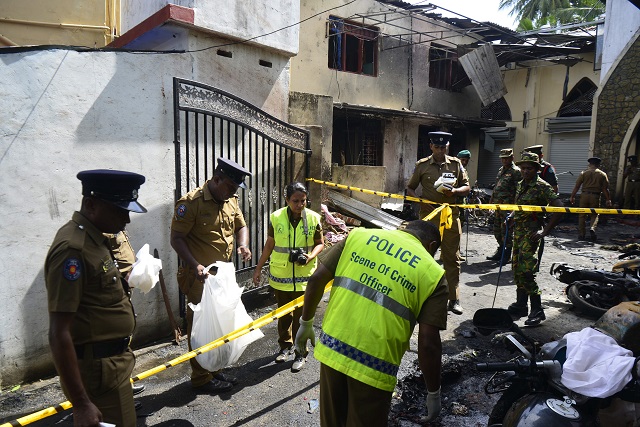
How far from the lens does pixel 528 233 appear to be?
5168mm

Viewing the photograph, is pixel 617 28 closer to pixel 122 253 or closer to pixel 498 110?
pixel 498 110

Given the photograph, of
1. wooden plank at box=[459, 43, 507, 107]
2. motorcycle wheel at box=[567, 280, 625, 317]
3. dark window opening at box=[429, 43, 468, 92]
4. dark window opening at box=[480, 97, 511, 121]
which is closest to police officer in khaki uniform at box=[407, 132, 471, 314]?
motorcycle wheel at box=[567, 280, 625, 317]

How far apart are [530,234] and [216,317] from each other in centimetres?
380

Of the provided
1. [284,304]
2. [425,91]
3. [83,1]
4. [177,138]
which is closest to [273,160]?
[177,138]

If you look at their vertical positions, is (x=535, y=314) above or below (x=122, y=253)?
below

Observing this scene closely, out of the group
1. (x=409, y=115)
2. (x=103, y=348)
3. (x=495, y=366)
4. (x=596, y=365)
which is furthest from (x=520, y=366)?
(x=409, y=115)

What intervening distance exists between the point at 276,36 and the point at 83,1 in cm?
481

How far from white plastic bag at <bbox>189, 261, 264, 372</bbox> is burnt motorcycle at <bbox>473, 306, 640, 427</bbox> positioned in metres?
1.97

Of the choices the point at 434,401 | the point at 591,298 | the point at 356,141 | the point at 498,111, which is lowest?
the point at 591,298

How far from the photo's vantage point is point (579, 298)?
17.8 feet

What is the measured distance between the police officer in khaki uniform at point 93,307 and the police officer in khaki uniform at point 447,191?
4182 mm

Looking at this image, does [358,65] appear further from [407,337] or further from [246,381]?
[407,337]

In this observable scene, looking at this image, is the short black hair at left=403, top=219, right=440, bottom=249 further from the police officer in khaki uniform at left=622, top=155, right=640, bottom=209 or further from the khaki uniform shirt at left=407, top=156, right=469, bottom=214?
the police officer in khaki uniform at left=622, top=155, right=640, bottom=209

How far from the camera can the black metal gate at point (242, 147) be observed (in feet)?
15.7
